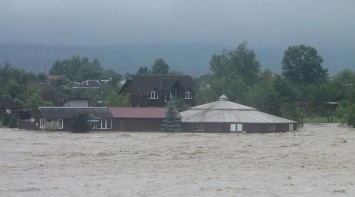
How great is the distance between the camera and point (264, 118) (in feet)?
279

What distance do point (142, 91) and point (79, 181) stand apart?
66819 mm

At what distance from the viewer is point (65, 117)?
81188 millimetres

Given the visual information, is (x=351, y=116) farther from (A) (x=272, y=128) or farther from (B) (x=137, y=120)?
(B) (x=137, y=120)

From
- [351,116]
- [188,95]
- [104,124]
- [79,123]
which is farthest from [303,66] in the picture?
[79,123]

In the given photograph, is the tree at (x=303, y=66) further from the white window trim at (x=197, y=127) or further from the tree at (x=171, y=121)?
the tree at (x=171, y=121)

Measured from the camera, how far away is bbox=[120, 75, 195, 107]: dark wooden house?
102 meters

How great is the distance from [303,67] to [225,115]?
56440mm

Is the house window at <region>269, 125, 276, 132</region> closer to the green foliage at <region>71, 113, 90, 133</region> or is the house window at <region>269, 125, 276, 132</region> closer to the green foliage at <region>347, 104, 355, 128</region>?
the green foliage at <region>347, 104, 355, 128</region>

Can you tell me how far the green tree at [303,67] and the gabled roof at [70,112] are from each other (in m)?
60.1

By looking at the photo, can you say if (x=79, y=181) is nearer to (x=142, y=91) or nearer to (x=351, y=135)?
(x=351, y=135)

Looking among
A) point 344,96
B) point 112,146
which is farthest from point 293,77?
point 112,146

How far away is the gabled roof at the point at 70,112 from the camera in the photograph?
81312 mm

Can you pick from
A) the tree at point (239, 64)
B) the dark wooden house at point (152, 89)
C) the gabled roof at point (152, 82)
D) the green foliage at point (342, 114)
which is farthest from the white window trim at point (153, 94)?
the tree at point (239, 64)

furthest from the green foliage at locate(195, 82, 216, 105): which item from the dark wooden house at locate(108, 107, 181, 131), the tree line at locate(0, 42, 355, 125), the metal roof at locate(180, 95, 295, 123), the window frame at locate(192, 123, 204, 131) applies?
the dark wooden house at locate(108, 107, 181, 131)
